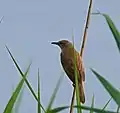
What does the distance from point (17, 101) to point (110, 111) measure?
475 mm

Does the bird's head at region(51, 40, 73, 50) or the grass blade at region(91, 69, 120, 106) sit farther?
the bird's head at region(51, 40, 73, 50)

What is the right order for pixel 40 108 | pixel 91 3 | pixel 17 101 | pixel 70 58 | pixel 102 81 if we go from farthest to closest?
pixel 70 58 → pixel 91 3 → pixel 17 101 → pixel 40 108 → pixel 102 81

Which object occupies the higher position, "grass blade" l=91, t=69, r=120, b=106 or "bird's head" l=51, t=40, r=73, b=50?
"grass blade" l=91, t=69, r=120, b=106

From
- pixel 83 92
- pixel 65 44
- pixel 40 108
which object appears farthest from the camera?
pixel 65 44

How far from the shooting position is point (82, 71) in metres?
3.16

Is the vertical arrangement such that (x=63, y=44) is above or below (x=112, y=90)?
below

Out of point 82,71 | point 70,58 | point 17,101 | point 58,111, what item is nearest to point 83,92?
point 82,71

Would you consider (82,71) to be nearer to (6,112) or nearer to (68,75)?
(68,75)

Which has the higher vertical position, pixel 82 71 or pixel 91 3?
pixel 91 3

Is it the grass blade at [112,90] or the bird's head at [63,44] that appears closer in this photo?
the grass blade at [112,90]

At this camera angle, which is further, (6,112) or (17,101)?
(17,101)

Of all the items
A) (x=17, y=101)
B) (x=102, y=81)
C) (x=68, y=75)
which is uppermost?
(x=102, y=81)

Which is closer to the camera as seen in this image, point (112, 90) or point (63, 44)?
point (112, 90)

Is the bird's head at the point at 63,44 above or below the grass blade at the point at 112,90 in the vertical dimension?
below
